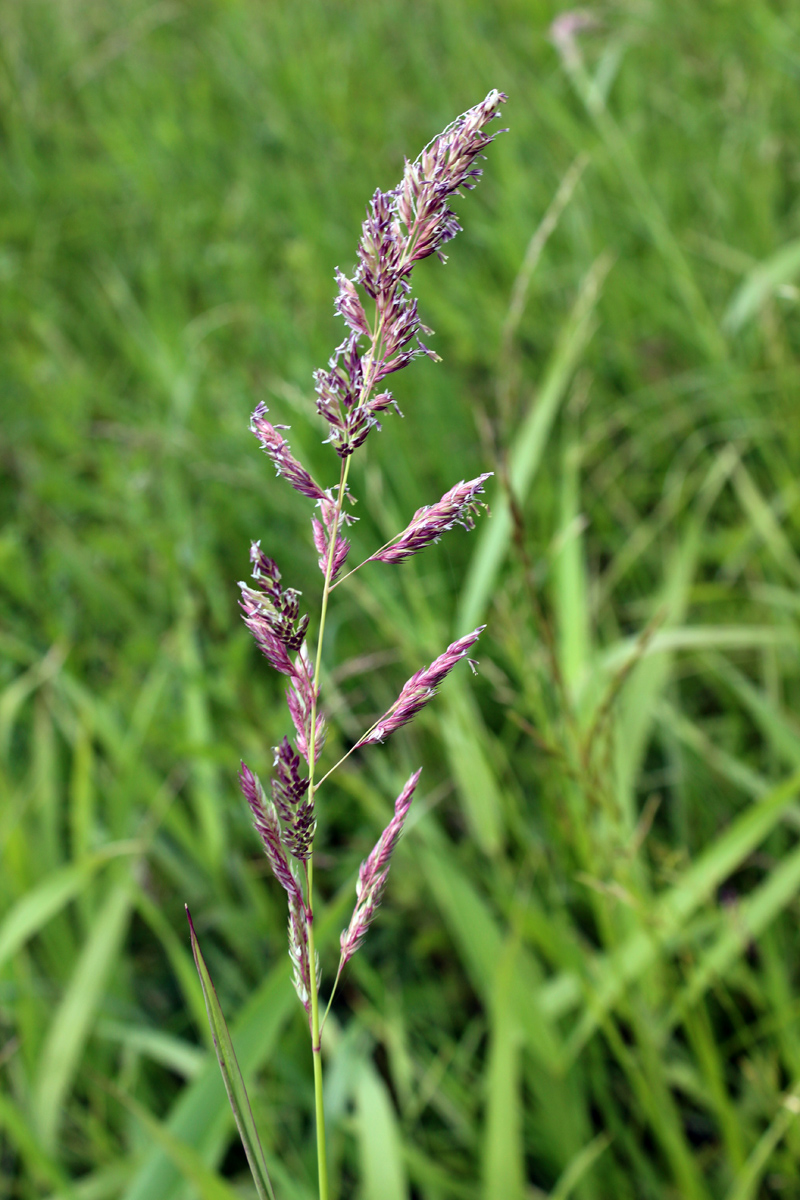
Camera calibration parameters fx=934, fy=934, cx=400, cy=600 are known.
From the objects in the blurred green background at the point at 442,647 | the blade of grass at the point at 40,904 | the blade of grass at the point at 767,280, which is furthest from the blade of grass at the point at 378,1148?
the blade of grass at the point at 767,280

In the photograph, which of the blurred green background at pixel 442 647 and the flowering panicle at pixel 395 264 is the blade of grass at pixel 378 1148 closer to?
the blurred green background at pixel 442 647

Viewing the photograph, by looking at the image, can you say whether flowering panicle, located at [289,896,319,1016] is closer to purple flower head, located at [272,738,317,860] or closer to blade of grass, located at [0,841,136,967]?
purple flower head, located at [272,738,317,860]

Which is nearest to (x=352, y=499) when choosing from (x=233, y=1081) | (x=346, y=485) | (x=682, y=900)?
(x=346, y=485)

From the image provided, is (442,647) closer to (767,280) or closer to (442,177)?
(767,280)

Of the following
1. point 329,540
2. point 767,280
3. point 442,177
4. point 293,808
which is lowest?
point 293,808

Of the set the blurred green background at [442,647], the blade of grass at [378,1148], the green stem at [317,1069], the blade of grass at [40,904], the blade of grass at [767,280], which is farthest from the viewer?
the blade of grass at [767,280]

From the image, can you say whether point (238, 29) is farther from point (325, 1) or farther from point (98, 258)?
point (98, 258)

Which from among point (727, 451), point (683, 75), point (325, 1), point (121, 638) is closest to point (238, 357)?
point (121, 638)
